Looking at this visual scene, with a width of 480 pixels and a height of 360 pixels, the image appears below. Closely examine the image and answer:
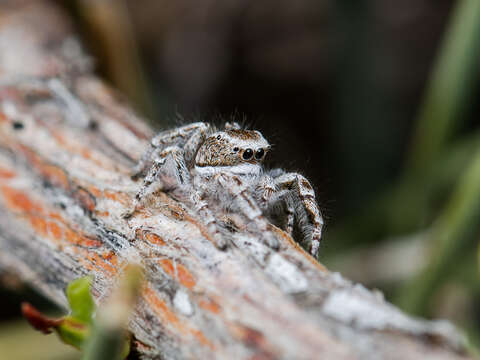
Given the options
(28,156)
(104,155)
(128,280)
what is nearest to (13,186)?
(28,156)

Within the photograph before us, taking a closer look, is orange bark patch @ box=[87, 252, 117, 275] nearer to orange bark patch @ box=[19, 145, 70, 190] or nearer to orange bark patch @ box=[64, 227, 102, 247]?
orange bark patch @ box=[64, 227, 102, 247]

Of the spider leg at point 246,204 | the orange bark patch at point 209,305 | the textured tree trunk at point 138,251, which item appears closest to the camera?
the textured tree trunk at point 138,251

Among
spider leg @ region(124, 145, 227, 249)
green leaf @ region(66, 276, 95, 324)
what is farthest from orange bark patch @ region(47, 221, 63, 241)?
green leaf @ region(66, 276, 95, 324)

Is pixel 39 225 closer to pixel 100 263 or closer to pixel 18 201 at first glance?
pixel 18 201

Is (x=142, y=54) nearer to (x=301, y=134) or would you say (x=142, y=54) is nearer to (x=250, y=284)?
(x=301, y=134)

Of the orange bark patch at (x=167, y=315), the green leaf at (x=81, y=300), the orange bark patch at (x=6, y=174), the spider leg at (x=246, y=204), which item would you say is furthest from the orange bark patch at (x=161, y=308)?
the orange bark patch at (x=6, y=174)

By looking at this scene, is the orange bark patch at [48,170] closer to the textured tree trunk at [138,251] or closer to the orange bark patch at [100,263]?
the textured tree trunk at [138,251]

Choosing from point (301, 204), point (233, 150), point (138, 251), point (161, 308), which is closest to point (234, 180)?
point (233, 150)

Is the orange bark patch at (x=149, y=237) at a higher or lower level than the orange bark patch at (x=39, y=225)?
lower
